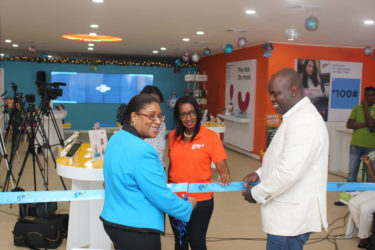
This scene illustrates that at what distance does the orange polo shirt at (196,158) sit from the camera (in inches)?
101

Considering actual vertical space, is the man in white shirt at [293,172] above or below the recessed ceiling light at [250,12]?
below

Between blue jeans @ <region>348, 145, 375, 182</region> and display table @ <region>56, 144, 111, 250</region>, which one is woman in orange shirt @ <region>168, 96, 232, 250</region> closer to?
display table @ <region>56, 144, 111, 250</region>

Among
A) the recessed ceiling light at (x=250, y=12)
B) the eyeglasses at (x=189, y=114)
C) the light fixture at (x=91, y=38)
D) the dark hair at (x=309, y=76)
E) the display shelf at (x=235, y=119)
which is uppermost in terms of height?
the light fixture at (x=91, y=38)

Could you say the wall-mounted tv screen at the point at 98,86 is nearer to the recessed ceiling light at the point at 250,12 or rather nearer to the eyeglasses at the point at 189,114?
the recessed ceiling light at the point at 250,12

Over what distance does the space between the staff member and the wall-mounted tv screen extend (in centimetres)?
1212

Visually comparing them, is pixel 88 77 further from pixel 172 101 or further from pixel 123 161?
pixel 123 161

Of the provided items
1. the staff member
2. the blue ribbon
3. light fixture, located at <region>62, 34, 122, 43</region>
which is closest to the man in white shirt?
the staff member

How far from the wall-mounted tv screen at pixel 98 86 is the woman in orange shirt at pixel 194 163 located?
11.4 meters

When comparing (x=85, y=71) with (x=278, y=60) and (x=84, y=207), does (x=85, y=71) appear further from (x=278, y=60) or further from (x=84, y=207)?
(x=84, y=207)

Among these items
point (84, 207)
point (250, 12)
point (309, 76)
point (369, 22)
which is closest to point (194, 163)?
point (84, 207)

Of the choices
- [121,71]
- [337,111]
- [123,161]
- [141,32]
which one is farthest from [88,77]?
[123,161]

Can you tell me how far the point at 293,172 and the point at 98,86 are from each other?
41.4 feet

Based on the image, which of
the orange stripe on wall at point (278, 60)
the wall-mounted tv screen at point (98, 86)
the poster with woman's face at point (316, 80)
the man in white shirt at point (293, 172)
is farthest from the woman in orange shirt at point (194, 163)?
the wall-mounted tv screen at point (98, 86)

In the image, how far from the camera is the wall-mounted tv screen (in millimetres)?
13625
